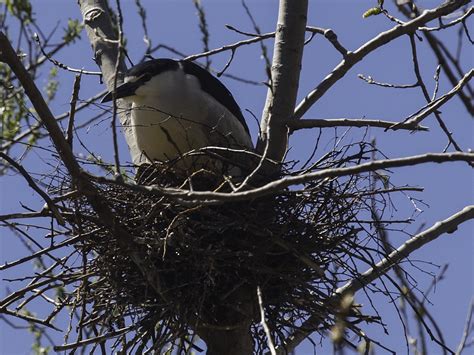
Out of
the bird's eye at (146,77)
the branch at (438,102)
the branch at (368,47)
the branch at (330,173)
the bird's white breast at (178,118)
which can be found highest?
the bird's eye at (146,77)

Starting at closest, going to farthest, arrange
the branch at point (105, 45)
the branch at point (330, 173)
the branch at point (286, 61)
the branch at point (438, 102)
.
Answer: the branch at point (330, 173) → the branch at point (438, 102) → the branch at point (286, 61) → the branch at point (105, 45)

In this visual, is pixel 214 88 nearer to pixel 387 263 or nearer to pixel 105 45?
pixel 105 45

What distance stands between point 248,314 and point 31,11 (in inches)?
96.4

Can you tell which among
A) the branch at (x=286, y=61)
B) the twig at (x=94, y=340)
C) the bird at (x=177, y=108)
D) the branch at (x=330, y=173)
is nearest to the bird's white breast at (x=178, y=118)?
the bird at (x=177, y=108)

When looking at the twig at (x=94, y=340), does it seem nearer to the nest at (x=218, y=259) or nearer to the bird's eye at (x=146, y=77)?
the nest at (x=218, y=259)

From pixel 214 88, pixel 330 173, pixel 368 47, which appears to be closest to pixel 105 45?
pixel 214 88

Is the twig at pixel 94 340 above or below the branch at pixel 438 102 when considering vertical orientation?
below

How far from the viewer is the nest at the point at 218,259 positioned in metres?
3.15

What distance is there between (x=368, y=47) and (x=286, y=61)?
367 mm

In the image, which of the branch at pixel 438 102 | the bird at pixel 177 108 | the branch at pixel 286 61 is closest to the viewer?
the branch at pixel 438 102

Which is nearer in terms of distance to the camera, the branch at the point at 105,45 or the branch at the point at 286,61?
the branch at the point at 286,61

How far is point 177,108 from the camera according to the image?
4.00m

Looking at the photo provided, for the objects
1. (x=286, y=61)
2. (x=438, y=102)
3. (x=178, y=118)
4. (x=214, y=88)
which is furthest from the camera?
(x=214, y=88)

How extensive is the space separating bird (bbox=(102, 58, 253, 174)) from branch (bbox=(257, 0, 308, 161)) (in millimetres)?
289
